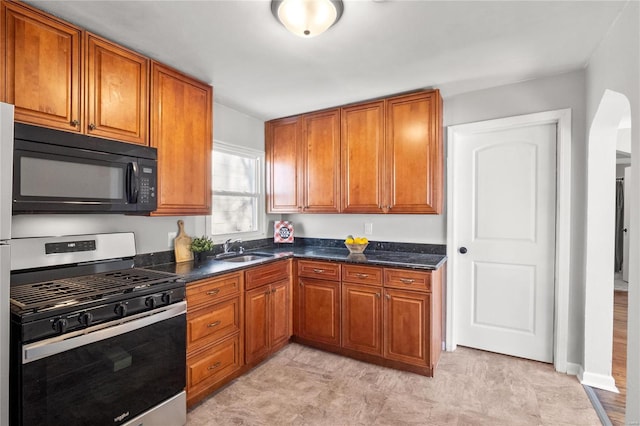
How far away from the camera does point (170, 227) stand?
275 centimetres

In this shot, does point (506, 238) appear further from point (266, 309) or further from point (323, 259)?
point (266, 309)

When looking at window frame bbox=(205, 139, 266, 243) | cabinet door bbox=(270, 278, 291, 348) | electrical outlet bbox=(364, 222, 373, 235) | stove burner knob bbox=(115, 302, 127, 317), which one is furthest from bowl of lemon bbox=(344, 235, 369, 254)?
stove burner knob bbox=(115, 302, 127, 317)

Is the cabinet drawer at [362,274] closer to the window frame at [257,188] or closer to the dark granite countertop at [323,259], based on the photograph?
the dark granite countertop at [323,259]

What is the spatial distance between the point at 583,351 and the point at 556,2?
2.46 meters

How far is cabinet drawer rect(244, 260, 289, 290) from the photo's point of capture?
267 centimetres

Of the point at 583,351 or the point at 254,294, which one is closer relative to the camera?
the point at 583,351

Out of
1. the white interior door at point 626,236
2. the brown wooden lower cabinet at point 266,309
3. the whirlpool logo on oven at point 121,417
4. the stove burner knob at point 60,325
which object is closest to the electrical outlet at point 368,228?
the brown wooden lower cabinet at point 266,309

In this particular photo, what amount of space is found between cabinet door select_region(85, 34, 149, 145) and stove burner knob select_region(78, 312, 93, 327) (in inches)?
41.0

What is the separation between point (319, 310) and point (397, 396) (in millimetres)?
1009

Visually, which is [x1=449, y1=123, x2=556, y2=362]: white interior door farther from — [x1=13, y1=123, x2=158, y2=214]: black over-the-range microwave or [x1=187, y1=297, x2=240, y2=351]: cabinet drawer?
[x1=13, y1=123, x2=158, y2=214]: black over-the-range microwave

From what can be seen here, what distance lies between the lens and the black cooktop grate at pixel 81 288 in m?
1.49

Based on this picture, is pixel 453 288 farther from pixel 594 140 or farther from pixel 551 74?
pixel 551 74

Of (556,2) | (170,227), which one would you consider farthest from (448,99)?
(170,227)

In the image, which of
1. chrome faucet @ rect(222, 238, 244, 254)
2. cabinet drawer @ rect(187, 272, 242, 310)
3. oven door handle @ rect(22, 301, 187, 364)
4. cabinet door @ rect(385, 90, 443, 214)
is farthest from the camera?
chrome faucet @ rect(222, 238, 244, 254)
